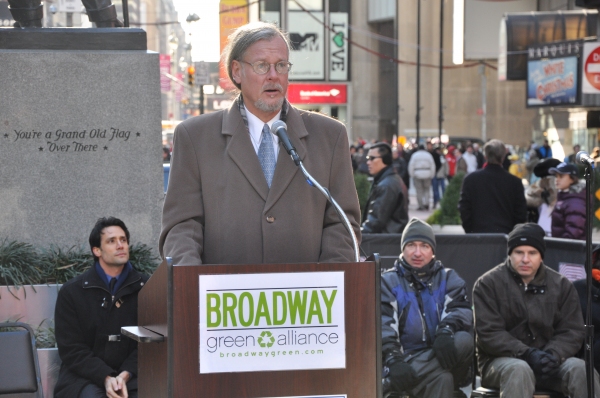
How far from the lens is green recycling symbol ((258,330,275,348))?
10.6ft

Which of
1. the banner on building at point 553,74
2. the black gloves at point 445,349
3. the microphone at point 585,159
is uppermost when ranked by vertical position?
the banner on building at point 553,74

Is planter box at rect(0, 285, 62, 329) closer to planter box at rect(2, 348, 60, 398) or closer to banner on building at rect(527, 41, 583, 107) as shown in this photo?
planter box at rect(2, 348, 60, 398)

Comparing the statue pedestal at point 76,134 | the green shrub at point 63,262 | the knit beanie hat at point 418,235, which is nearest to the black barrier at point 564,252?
the knit beanie hat at point 418,235

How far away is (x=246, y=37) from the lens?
151 inches

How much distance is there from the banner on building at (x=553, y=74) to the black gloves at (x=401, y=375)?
25.8m

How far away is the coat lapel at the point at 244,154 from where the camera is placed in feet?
12.4

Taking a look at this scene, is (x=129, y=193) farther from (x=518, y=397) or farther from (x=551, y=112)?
(x=551, y=112)

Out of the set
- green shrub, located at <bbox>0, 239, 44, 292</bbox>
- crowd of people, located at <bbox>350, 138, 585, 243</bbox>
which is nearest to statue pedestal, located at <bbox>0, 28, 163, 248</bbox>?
green shrub, located at <bbox>0, 239, 44, 292</bbox>

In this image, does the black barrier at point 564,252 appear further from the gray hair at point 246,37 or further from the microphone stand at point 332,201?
the microphone stand at point 332,201

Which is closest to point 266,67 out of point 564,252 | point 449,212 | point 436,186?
point 564,252

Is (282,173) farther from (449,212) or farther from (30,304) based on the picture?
(449,212)

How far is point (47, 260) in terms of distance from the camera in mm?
6746

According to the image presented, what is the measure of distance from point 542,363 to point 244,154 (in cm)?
336

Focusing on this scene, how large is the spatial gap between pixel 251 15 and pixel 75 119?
5870 cm
